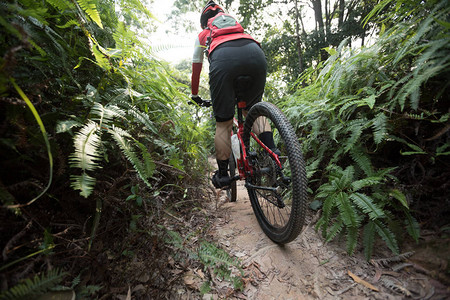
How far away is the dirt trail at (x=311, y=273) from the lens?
3.66ft

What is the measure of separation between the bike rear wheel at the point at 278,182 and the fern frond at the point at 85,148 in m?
1.25

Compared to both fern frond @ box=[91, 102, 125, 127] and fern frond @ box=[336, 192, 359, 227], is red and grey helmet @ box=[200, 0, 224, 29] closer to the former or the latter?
fern frond @ box=[91, 102, 125, 127]

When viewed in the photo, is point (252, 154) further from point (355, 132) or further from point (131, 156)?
point (131, 156)

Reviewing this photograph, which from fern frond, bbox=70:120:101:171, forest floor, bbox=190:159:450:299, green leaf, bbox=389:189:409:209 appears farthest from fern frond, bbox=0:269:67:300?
green leaf, bbox=389:189:409:209

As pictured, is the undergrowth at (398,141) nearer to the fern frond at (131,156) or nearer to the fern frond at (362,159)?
the fern frond at (362,159)

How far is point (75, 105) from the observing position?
119 cm

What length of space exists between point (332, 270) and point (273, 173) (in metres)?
0.84

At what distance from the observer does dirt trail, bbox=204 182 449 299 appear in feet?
3.66

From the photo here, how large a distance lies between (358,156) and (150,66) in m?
2.25

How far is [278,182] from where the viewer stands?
1733 mm

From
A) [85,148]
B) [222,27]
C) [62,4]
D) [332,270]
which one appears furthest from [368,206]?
[62,4]

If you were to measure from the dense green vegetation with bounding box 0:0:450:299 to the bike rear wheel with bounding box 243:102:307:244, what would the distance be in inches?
12.1

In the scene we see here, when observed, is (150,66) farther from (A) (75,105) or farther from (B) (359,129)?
(B) (359,129)

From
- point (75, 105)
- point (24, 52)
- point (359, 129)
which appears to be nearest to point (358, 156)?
point (359, 129)
